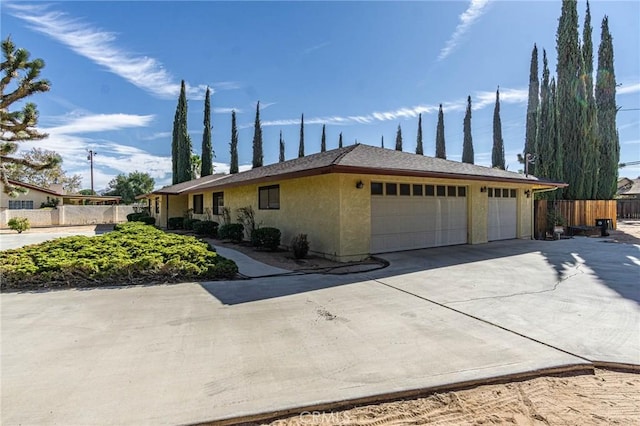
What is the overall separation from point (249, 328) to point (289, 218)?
7.24 meters

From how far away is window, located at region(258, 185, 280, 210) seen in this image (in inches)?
483

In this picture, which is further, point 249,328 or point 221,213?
point 221,213

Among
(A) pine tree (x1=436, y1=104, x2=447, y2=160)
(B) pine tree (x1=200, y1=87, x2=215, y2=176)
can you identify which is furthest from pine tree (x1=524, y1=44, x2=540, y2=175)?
(B) pine tree (x1=200, y1=87, x2=215, y2=176)

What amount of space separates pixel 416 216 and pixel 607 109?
2113cm

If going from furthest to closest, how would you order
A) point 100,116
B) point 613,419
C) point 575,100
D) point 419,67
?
point 100,116 → point 575,100 → point 419,67 → point 613,419

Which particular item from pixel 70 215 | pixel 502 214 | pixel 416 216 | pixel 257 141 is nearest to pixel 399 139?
pixel 257 141

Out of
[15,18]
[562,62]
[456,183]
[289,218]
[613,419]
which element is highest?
[562,62]

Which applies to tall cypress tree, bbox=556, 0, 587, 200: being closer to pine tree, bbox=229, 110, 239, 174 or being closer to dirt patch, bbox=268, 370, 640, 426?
dirt patch, bbox=268, 370, 640, 426

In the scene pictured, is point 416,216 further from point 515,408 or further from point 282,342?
point 515,408

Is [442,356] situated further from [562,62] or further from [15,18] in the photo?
[562,62]

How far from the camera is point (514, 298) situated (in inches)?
229

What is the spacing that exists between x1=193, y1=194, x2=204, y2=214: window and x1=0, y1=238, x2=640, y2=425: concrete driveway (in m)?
14.5

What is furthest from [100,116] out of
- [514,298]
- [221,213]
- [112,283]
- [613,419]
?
[613,419]

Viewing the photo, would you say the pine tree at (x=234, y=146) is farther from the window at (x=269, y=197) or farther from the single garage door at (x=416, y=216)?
the single garage door at (x=416, y=216)
